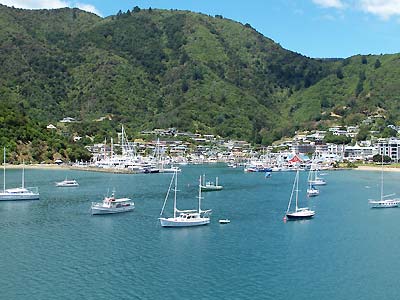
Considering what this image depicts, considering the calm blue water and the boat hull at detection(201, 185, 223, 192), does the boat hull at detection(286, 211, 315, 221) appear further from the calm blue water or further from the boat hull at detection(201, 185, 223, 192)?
the boat hull at detection(201, 185, 223, 192)

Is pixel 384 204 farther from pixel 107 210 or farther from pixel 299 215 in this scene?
pixel 107 210

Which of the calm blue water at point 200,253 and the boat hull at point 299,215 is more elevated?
the boat hull at point 299,215

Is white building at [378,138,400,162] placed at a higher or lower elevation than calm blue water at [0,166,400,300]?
higher

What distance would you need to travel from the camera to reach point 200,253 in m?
39.2

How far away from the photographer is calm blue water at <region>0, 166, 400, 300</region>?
3153cm

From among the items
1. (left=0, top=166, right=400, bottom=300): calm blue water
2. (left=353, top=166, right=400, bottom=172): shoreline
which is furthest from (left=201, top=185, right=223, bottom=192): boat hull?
(left=353, top=166, right=400, bottom=172): shoreline

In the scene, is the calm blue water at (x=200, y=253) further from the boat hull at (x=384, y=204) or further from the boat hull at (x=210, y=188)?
the boat hull at (x=210, y=188)

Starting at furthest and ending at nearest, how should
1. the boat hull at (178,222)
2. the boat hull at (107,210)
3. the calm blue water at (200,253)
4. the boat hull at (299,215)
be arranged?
1. the boat hull at (107,210)
2. the boat hull at (299,215)
3. the boat hull at (178,222)
4. the calm blue water at (200,253)

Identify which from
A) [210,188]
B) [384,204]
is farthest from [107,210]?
[384,204]

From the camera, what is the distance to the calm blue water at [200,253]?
31531mm

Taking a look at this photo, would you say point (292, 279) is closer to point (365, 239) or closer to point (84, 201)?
point (365, 239)

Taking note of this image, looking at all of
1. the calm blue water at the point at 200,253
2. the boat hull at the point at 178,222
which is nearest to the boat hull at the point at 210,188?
the calm blue water at the point at 200,253

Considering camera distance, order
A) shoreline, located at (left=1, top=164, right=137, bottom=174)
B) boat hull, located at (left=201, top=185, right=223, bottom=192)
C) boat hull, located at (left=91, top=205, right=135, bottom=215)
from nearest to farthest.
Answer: boat hull, located at (left=91, top=205, right=135, bottom=215)
boat hull, located at (left=201, top=185, right=223, bottom=192)
shoreline, located at (left=1, top=164, right=137, bottom=174)

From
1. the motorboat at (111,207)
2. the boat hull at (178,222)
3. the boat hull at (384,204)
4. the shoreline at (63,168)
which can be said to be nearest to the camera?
the boat hull at (178,222)
